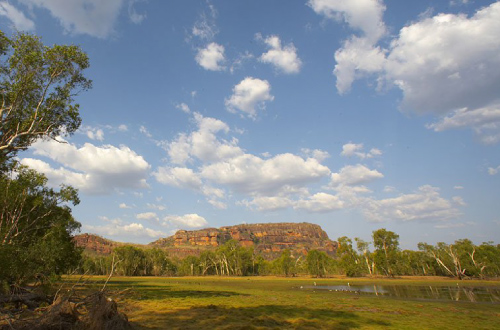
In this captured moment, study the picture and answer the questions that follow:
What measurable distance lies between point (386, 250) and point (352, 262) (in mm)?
13348

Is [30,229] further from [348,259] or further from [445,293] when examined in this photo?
[348,259]

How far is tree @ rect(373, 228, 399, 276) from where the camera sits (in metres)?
82.2

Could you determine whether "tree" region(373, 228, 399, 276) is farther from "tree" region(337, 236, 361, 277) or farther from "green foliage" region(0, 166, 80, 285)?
"green foliage" region(0, 166, 80, 285)

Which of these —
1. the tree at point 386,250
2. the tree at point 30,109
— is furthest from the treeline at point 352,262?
the tree at point 30,109

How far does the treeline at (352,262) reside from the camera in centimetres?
7600

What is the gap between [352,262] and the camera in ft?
303

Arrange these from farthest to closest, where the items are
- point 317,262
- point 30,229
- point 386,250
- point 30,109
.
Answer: point 317,262 → point 386,250 → point 30,229 → point 30,109

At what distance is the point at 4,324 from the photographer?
33.0ft

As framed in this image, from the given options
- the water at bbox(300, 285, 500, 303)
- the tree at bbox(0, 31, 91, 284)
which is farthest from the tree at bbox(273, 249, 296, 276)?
the tree at bbox(0, 31, 91, 284)

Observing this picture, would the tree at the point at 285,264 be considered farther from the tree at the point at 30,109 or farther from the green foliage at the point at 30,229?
the tree at the point at 30,109

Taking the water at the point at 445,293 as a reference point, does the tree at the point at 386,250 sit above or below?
above

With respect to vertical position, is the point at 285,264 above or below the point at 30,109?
below

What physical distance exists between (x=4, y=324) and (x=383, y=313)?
23864 mm

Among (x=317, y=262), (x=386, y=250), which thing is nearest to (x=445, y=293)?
(x=386, y=250)
